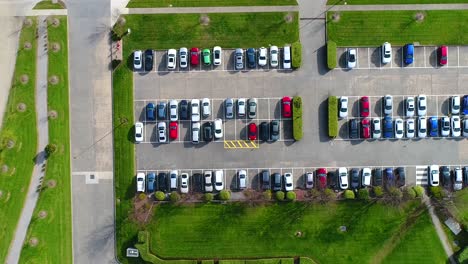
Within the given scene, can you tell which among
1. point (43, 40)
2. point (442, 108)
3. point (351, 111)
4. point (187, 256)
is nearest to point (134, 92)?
point (43, 40)

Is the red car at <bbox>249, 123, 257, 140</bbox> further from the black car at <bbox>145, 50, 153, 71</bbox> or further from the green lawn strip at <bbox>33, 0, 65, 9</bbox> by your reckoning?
the green lawn strip at <bbox>33, 0, 65, 9</bbox>

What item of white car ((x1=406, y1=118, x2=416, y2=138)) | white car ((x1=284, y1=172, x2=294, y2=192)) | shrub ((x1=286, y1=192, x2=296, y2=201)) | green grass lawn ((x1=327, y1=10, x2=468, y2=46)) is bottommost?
shrub ((x1=286, y1=192, x2=296, y2=201))

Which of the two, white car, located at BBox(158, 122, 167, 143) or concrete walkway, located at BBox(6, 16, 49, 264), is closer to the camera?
white car, located at BBox(158, 122, 167, 143)

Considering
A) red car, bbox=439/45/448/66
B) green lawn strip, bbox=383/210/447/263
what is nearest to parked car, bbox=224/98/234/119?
red car, bbox=439/45/448/66

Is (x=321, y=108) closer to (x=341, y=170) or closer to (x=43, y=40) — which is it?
(x=341, y=170)

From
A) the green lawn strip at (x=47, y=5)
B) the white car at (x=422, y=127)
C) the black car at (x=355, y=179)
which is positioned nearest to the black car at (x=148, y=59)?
the green lawn strip at (x=47, y=5)

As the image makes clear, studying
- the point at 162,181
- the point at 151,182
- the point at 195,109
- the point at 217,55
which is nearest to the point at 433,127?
the point at 217,55
